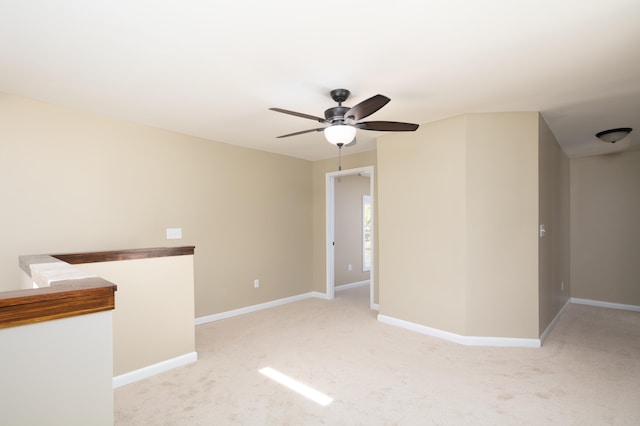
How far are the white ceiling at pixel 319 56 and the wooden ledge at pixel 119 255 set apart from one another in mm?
1332

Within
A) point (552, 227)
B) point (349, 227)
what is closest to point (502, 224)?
point (552, 227)

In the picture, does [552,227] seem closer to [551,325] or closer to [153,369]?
[551,325]

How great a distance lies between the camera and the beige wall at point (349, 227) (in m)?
6.16

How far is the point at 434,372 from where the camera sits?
2.75 m

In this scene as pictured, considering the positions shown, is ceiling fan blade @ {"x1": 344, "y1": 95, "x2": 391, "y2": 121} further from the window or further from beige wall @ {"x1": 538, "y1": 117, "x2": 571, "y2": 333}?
the window

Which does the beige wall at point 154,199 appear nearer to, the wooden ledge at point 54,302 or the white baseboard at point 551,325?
the wooden ledge at point 54,302

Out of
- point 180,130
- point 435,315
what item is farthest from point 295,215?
point 435,315

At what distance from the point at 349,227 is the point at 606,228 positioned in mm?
4007

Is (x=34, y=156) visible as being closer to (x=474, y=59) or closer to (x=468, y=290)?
(x=474, y=59)

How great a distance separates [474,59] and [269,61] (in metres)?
1.39

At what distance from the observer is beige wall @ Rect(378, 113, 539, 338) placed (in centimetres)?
331

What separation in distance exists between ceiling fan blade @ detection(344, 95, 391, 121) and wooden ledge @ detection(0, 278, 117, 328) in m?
1.79

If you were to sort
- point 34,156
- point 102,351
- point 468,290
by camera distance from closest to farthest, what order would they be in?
point 102,351 < point 34,156 < point 468,290

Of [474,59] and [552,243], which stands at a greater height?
[474,59]
